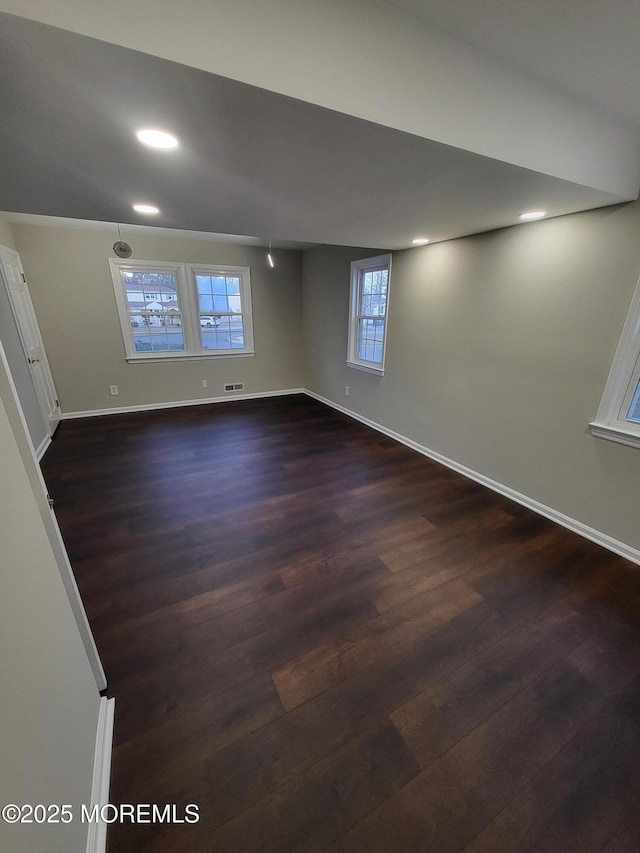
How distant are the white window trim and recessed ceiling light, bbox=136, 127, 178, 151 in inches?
103

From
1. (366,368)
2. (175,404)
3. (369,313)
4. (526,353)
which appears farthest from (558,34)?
(175,404)

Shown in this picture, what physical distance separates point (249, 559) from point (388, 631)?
3.13ft

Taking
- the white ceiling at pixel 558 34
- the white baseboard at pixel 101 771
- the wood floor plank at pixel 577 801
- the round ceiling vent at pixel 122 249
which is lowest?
the wood floor plank at pixel 577 801

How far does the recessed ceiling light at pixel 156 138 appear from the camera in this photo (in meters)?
1.22

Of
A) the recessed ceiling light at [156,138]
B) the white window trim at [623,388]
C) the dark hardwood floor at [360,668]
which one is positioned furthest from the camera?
the white window trim at [623,388]

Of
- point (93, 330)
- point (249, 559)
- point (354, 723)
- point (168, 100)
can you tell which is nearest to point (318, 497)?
point (249, 559)

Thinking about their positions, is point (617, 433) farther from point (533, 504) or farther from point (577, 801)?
point (577, 801)

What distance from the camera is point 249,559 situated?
212 cm

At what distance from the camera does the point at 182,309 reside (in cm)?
491

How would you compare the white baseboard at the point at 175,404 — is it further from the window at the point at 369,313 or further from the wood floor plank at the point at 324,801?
the wood floor plank at the point at 324,801

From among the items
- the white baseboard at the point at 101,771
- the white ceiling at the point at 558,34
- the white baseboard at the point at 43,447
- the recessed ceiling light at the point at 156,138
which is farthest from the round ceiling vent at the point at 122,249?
the white baseboard at the point at 101,771

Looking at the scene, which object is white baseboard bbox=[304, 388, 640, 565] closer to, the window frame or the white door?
the window frame

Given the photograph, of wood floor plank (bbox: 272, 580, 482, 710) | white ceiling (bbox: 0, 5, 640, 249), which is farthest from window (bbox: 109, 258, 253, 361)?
wood floor plank (bbox: 272, 580, 482, 710)

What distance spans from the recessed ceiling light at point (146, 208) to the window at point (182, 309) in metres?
2.52
